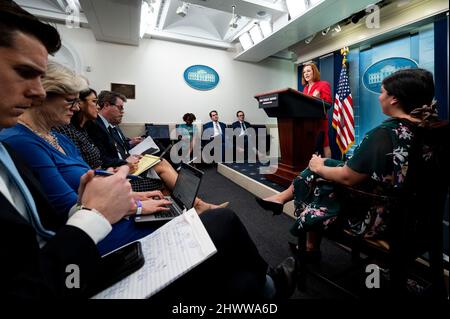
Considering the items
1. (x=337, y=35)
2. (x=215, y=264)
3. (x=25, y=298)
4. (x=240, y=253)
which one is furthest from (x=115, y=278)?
(x=337, y=35)

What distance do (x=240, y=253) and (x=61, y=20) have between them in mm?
5928

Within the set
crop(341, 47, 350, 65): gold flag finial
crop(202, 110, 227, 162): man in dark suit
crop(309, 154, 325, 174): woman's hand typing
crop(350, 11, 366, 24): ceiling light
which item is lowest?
crop(309, 154, 325, 174): woman's hand typing

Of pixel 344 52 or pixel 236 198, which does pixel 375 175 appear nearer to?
pixel 236 198

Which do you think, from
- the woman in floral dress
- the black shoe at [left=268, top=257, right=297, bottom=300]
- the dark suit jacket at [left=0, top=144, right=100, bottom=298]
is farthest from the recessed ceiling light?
the dark suit jacket at [left=0, top=144, right=100, bottom=298]

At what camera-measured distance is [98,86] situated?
17.6 feet

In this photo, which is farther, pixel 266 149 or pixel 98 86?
pixel 266 149

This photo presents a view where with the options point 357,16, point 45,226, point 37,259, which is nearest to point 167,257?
point 37,259

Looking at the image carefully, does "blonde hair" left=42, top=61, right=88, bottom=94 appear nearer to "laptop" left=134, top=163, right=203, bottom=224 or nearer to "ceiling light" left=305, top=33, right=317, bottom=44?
"laptop" left=134, top=163, right=203, bottom=224

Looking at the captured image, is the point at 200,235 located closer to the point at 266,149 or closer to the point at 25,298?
the point at 25,298

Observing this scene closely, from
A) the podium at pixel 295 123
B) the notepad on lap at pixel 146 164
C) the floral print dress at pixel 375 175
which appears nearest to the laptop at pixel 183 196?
the notepad on lap at pixel 146 164

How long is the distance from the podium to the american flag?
1.52 m

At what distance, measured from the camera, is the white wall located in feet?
17.4

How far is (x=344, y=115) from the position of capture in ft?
13.9

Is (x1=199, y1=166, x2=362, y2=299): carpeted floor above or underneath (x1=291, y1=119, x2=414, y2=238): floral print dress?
underneath
